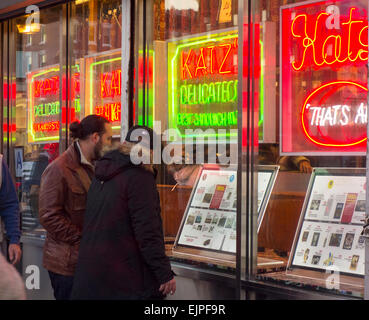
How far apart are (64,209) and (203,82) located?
6.03ft

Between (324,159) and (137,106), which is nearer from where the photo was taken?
(324,159)

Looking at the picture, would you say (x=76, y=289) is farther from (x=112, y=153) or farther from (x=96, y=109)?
(x=96, y=109)

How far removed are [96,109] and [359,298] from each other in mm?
3684

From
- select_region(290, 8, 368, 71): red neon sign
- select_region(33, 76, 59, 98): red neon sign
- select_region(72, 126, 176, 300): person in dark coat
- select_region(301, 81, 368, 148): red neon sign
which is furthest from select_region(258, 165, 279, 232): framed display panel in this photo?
select_region(33, 76, 59, 98): red neon sign

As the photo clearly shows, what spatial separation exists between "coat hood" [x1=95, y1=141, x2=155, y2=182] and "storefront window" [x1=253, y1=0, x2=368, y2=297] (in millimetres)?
1407

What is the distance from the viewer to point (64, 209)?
5395 millimetres

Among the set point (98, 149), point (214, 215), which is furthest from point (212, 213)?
point (98, 149)

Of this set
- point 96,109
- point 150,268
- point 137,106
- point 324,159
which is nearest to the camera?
point 150,268

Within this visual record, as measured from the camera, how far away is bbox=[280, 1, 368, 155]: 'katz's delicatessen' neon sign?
5.36 meters

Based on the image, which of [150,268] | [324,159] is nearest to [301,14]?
[324,159]

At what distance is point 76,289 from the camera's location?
484cm

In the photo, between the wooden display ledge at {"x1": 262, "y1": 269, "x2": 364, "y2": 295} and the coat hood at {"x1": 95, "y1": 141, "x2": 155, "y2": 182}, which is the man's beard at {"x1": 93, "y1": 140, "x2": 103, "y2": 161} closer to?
the coat hood at {"x1": 95, "y1": 141, "x2": 155, "y2": 182}

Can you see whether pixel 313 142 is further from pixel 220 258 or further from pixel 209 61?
pixel 209 61

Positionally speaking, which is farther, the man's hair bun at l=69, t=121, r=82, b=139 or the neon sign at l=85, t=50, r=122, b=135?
the neon sign at l=85, t=50, r=122, b=135
